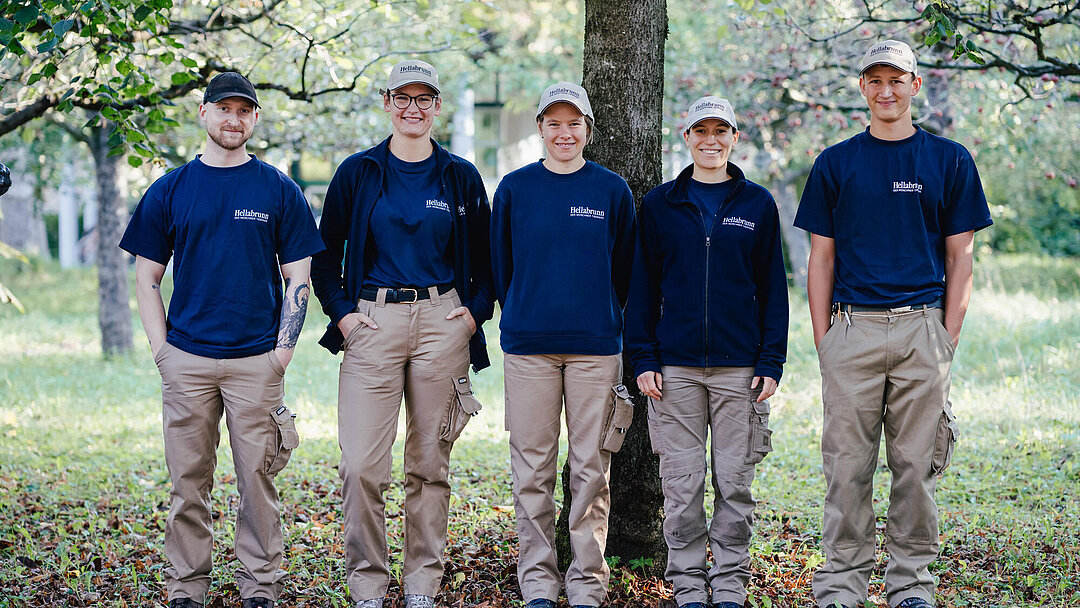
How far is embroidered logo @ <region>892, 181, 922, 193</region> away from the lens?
13.0 feet

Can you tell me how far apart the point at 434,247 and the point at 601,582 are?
165 centimetres

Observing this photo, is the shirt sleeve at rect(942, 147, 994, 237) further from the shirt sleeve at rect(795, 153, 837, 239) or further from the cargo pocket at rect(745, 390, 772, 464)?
the cargo pocket at rect(745, 390, 772, 464)

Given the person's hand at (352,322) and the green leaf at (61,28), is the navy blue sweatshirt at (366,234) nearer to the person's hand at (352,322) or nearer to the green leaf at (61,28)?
the person's hand at (352,322)

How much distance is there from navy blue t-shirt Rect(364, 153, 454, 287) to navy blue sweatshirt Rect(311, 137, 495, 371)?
34 millimetres

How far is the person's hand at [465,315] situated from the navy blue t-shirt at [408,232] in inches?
5.4

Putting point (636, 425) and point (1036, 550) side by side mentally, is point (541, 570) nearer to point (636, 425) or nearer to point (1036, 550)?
point (636, 425)

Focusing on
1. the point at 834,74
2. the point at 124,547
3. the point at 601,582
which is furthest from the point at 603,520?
the point at 834,74

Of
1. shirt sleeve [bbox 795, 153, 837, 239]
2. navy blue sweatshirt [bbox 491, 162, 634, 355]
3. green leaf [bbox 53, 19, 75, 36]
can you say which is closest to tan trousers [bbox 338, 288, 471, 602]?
navy blue sweatshirt [bbox 491, 162, 634, 355]

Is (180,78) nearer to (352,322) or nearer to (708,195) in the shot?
(352,322)

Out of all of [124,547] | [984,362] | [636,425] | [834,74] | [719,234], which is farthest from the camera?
[834,74]

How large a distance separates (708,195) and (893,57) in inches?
36.9

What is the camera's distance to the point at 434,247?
13.9 ft

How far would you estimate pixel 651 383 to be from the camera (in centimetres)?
416

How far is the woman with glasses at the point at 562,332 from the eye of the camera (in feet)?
13.3
